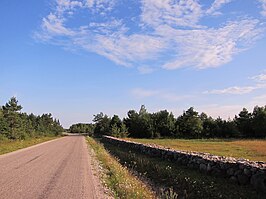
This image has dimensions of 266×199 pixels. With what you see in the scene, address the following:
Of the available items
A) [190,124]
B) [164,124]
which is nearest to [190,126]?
[190,124]

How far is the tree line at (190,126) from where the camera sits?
86938mm

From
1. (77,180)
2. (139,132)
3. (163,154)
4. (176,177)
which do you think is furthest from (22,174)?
(139,132)

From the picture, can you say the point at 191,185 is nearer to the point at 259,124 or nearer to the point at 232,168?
the point at 232,168

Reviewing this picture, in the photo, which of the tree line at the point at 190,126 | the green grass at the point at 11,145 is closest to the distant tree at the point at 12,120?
the green grass at the point at 11,145

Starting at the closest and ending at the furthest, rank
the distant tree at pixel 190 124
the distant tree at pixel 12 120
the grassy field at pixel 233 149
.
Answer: the grassy field at pixel 233 149
the distant tree at pixel 12 120
the distant tree at pixel 190 124

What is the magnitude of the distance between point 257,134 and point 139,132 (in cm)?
3648

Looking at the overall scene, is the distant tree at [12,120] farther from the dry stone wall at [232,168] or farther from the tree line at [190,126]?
the dry stone wall at [232,168]

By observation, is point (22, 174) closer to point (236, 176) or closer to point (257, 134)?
point (236, 176)

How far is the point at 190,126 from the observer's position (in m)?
96.3

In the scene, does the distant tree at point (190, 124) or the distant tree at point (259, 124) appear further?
the distant tree at point (190, 124)

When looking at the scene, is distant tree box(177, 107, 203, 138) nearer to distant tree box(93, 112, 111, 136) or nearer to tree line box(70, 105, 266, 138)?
tree line box(70, 105, 266, 138)

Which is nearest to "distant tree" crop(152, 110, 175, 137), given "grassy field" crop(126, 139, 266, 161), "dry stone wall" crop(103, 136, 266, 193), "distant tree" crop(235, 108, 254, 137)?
"distant tree" crop(235, 108, 254, 137)

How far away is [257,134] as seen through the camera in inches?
3381

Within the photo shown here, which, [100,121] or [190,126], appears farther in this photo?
[100,121]
